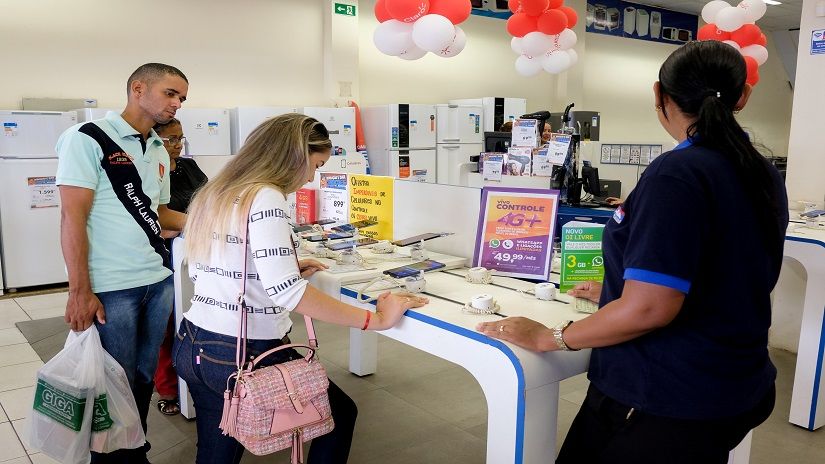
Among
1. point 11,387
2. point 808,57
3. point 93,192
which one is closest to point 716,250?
point 93,192

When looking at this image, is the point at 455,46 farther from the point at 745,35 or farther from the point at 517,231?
the point at 517,231

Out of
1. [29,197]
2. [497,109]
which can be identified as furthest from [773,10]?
[29,197]

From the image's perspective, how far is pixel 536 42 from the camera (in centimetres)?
628

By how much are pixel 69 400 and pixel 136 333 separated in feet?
0.97

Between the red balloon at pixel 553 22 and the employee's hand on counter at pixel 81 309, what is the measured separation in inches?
204

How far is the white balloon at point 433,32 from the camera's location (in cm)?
522

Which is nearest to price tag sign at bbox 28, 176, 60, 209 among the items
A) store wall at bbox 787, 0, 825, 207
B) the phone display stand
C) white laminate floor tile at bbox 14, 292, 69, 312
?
white laminate floor tile at bbox 14, 292, 69, 312

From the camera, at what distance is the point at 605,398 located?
133 cm

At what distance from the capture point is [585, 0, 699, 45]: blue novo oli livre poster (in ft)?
34.7

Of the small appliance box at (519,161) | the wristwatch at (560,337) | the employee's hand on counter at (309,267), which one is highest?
the small appliance box at (519,161)

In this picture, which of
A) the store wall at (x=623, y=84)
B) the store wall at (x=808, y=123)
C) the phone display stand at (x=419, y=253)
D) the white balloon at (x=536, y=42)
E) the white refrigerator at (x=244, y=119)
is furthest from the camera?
the store wall at (x=623, y=84)

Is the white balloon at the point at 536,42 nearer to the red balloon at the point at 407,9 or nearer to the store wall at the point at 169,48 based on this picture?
the red balloon at the point at 407,9

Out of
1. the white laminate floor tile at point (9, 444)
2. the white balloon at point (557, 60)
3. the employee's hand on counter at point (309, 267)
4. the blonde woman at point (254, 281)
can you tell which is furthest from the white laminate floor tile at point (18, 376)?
the white balloon at point (557, 60)

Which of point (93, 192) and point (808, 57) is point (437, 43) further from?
point (93, 192)
